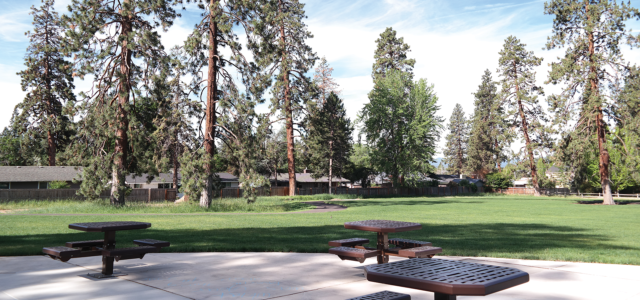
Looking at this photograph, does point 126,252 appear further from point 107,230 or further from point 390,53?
point 390,53

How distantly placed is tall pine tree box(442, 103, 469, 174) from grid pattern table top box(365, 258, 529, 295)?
4570 inches

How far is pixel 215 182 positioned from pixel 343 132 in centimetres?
3360

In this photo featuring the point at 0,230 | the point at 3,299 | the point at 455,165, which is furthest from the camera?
the point at 455,165

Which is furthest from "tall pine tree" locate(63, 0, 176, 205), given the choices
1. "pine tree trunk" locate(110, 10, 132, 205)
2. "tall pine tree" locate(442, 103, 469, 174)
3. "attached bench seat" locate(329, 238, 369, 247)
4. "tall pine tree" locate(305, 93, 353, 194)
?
"tall pine tree" locate(442, 103, 469, 174)

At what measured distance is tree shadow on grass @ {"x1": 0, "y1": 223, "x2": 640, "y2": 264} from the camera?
372 inches

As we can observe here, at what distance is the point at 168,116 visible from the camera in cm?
2800

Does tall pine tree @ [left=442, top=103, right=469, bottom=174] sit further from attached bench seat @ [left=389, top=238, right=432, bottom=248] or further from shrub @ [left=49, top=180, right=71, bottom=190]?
attached bench seat @ [left=389, top=238, right=432, bottom=248]

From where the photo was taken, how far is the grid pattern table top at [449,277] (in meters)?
2.94

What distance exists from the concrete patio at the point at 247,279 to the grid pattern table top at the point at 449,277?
1809 mm

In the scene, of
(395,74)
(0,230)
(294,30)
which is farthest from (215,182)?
(395,74)

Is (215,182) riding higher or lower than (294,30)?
lower

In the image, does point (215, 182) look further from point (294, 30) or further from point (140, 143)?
point (294, 30)

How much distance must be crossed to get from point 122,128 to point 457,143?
10319cm

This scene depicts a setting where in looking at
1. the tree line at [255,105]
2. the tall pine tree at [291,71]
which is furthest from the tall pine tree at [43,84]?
the tall pine tree at [291,71]
